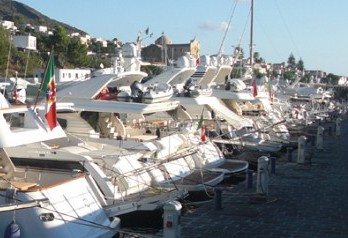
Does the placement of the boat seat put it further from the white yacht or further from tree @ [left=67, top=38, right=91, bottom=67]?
tree @ [left=67, top=38, right=91, bottom=67]

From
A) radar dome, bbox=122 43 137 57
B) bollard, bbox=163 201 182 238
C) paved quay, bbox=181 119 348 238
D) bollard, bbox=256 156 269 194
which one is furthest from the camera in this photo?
radar dome, bbox=122 43 137 57

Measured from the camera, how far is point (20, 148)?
14055mm

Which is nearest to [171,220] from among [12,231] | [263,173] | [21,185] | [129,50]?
[12,231]

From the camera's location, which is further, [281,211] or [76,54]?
[76,54]

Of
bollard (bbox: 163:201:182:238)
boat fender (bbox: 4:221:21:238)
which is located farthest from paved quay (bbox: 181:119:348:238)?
boat fender (bbox: 4:221:21:238)

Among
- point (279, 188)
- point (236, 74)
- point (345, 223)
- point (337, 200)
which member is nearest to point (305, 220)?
point (345, 223)

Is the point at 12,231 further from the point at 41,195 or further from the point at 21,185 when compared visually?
the point at 21,185

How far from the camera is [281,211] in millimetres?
14570

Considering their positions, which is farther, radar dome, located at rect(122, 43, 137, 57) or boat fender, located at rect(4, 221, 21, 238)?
radar dome, located at rect(122, 43, 137, 57)

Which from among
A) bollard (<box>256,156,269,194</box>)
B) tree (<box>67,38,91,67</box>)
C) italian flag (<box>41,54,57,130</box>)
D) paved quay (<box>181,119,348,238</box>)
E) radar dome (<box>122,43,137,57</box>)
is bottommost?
paved quay (<box>181,119,348,238</box>)

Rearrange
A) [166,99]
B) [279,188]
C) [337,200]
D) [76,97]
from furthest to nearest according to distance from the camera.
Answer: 1. [166,99]
2. [76,97]
3. [279,188]
4. [337,200]

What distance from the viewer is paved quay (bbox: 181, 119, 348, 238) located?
12680 mm

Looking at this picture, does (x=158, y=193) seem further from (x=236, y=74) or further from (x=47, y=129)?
(x=236, y=74)

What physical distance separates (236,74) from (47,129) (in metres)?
33.6
